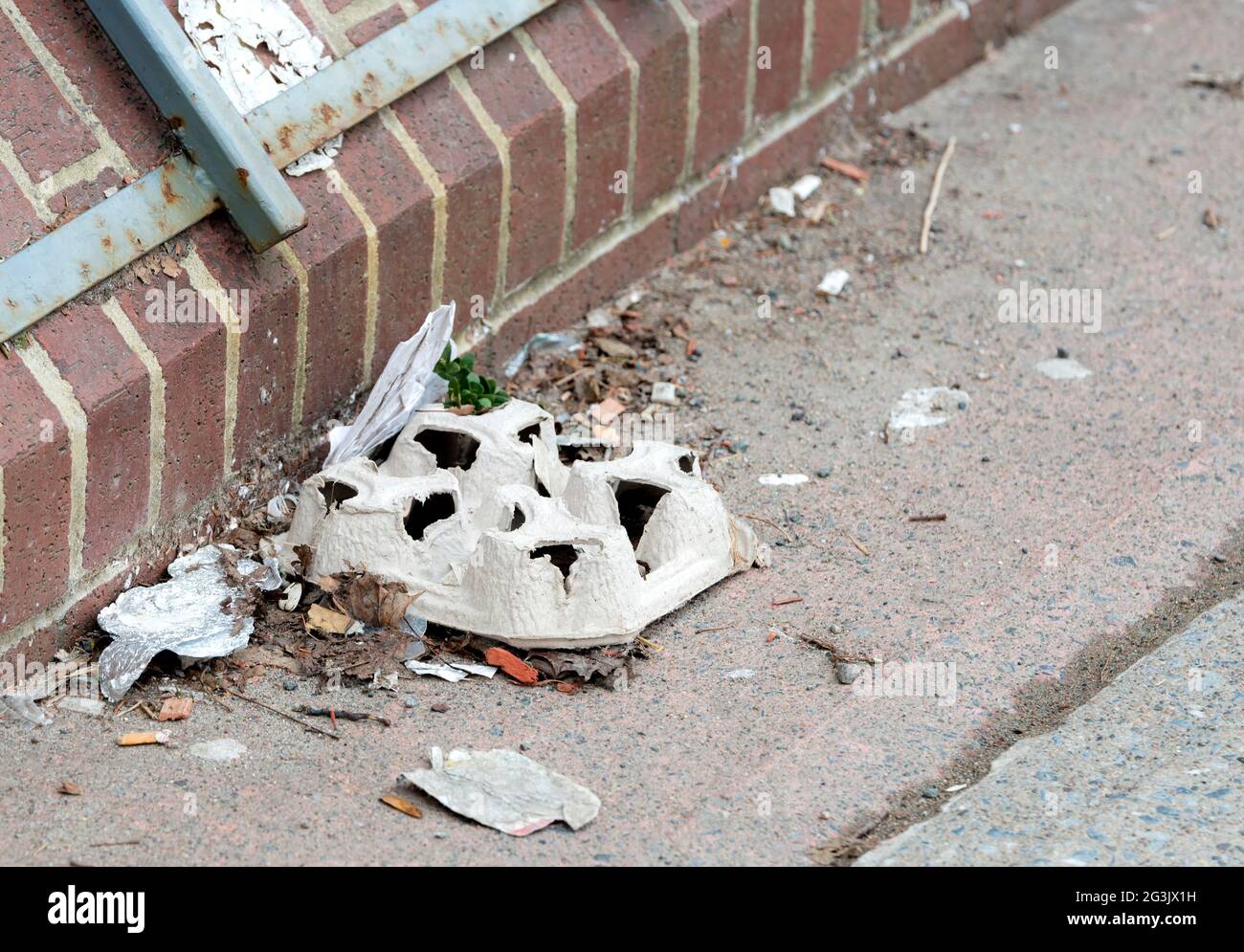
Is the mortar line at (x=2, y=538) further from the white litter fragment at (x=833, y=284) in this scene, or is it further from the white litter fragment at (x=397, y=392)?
the white litter fragment at (x=833, y=284)

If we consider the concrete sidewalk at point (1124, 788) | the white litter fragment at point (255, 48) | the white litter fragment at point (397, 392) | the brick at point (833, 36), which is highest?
the white litter fragment at point (255, 48)

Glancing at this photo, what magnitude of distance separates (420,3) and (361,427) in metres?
0.99

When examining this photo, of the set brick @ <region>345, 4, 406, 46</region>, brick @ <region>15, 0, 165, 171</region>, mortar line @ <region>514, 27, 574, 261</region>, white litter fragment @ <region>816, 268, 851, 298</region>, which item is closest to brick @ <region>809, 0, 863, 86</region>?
white litter fragment @ <region>816, 268, 851, 298</region>

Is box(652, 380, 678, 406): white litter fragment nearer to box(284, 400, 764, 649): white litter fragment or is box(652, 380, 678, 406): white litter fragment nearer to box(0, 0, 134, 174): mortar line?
box(284, 400, 764, 649): white litter fragment

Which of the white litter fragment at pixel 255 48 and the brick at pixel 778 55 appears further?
the brick at pixel 778 55

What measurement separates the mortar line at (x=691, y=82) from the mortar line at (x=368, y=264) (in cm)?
121

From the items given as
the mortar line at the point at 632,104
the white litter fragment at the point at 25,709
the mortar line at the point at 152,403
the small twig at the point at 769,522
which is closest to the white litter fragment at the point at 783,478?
the small twig at the point at 769,522

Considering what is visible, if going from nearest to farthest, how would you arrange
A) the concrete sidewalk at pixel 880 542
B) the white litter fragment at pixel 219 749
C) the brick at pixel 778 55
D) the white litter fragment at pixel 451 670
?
the concrete sidewalk at pixel 880 542 → the white litter fragment at pixel 219 749 → the white litter fragment at pixel 451 670 → the brick at pixel 778 55

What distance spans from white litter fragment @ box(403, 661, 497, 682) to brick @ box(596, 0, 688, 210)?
5.62 ft

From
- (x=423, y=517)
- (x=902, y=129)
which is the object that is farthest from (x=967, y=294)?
(x=423, y=517)

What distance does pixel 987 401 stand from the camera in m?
3.91

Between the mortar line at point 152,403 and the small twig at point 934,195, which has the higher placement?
the mortar line at point 152,403

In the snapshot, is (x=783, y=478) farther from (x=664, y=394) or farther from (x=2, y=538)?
(x=2, y=538)

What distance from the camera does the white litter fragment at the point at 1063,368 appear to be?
4000mm
